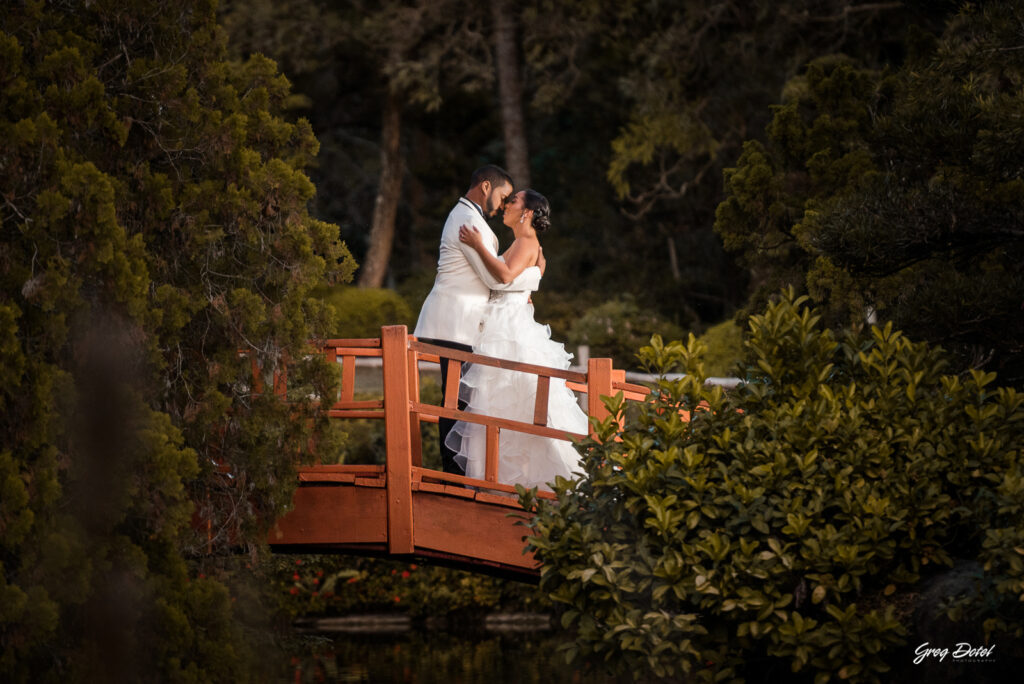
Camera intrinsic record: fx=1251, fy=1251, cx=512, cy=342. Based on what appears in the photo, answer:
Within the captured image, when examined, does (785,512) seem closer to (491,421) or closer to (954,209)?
(491,421)

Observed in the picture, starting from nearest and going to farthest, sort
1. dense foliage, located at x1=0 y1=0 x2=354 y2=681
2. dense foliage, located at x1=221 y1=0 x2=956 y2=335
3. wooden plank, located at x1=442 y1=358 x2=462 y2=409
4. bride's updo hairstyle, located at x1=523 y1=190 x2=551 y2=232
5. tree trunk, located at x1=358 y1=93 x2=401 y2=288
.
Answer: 1. dense foliage, located at x1=0 y1=0 x2=354 y2=681
2. wooden plank, located at x1=442 y1=358 x2=462 y2=409
3. bride's updo hairstyle, located at x1=523 y1=190 x2=551 y2=232
4. dense foliage, located at x1=221 y1=0 x2=956 y2=335
5. tree trunk, located at x1=358 y1=93 x2=401 y2=288

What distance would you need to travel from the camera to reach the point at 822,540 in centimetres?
537

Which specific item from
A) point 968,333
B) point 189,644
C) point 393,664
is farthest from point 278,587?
point 968,333

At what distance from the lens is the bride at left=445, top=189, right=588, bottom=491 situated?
7250 millimetres

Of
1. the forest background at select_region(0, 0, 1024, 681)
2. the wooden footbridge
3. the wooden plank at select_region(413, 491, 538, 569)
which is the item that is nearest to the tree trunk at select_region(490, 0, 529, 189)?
the forest background at select_region(0, 0, 1024, 681)

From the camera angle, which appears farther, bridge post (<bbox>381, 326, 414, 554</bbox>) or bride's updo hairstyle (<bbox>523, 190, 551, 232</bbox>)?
bride's updo hairstyle (<bbox>523, 190, 551, 232</bbox>)

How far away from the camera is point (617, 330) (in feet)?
57.5

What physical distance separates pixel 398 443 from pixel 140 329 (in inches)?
64.9

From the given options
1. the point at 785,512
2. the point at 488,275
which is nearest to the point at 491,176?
the point at 488,275

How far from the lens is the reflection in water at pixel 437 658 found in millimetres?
10078

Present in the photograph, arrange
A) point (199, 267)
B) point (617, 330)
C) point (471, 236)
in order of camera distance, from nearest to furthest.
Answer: point (199, 267)
point (471, 236)
point (617, 330)

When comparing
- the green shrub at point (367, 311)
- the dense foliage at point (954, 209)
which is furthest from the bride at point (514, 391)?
the green shrub at point (367, 311)

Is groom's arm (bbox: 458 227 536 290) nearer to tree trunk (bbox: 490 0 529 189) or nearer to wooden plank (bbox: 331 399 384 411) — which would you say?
wooden plank (bbox: 331 399 384 411)

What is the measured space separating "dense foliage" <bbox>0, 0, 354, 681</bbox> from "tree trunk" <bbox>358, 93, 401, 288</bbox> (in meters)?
16.6
